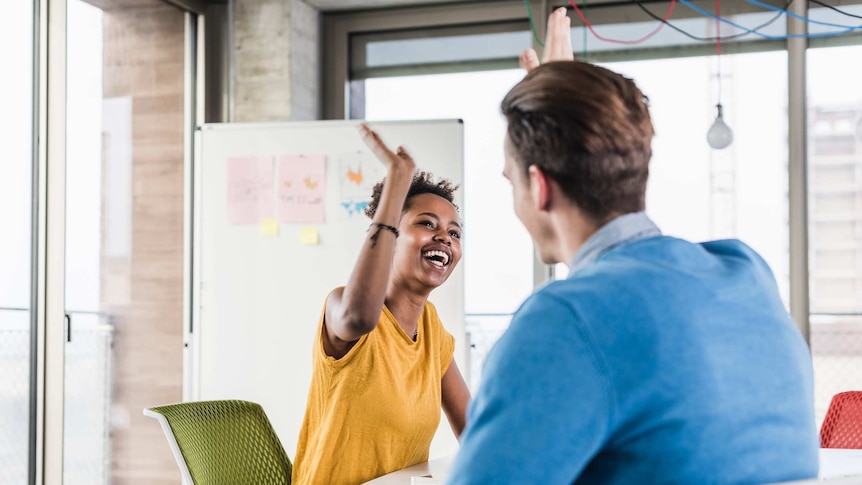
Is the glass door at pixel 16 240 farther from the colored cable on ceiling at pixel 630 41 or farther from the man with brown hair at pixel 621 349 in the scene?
the man with brown hair at pixel 621 349

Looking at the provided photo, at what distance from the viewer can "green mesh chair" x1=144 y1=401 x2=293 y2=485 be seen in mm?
2121

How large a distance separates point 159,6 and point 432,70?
1.30 metres

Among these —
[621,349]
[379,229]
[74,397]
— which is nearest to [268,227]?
[74,397]

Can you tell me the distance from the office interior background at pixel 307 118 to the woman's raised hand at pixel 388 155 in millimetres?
2134

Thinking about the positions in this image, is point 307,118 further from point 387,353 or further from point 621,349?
point 621,349

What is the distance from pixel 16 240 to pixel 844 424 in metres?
2.78

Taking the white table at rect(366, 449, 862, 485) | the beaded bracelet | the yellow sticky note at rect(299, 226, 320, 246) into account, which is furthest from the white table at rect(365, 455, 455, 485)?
the yellow sticky note at rect(299, 226, 320, 246)

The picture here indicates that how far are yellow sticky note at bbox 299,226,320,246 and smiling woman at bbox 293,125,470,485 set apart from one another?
1.85 m

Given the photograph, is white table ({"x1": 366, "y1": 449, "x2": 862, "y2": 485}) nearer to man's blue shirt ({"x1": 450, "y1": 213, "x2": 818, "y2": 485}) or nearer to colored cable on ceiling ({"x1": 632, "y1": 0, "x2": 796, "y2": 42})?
man's blue shirt ({"x1": 450, "y1": 213, "x2": 818, "y2": 485})

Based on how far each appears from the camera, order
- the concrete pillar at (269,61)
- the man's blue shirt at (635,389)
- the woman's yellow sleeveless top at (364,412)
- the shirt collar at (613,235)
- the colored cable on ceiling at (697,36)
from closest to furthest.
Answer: the man's blue shirt at (635,389), the shirt collar at (613,235), the woman's yellow sleeveless top at (364,412), the colored cable on ceiling at (697,36), the concrete pillar at (269,61)

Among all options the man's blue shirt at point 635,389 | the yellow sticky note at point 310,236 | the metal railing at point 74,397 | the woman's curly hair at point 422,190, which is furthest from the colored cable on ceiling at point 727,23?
the man's blue shirt at point 635,389

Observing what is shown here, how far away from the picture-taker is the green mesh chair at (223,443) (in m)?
2.12

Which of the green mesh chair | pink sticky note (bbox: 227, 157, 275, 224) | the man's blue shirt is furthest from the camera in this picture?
pink sticky note (bbox: 227, 157, 275, 224)

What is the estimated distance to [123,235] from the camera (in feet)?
13.1
